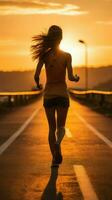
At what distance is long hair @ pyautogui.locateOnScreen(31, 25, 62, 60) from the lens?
1072 centimetres

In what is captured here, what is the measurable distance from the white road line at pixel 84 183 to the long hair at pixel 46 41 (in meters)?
2.00

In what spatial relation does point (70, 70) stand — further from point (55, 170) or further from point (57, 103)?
point (55, 170)

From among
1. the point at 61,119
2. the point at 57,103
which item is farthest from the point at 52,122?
the point at 57,103

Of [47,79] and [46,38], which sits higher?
[46,38]

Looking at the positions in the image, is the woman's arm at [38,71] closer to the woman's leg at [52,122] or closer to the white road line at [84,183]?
the woman's leg at [52,122]

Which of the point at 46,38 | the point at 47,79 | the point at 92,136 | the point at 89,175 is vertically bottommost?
the point at 92,136

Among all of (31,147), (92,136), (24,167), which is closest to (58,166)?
(24,167)

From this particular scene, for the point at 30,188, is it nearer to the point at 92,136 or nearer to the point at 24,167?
the point at 24,167

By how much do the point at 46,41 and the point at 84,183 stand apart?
2.93m

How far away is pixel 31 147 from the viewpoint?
14.3 metres

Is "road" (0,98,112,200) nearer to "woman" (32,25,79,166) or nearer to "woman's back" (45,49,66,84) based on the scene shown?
"woman" (32,25,79,166)

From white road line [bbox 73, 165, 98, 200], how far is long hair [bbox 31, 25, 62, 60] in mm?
2001

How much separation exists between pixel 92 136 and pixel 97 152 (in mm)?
4394

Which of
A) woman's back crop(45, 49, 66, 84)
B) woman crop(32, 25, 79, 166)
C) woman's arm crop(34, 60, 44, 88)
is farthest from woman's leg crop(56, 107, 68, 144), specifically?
woman's arm crop(34, 60, 44, 88)
